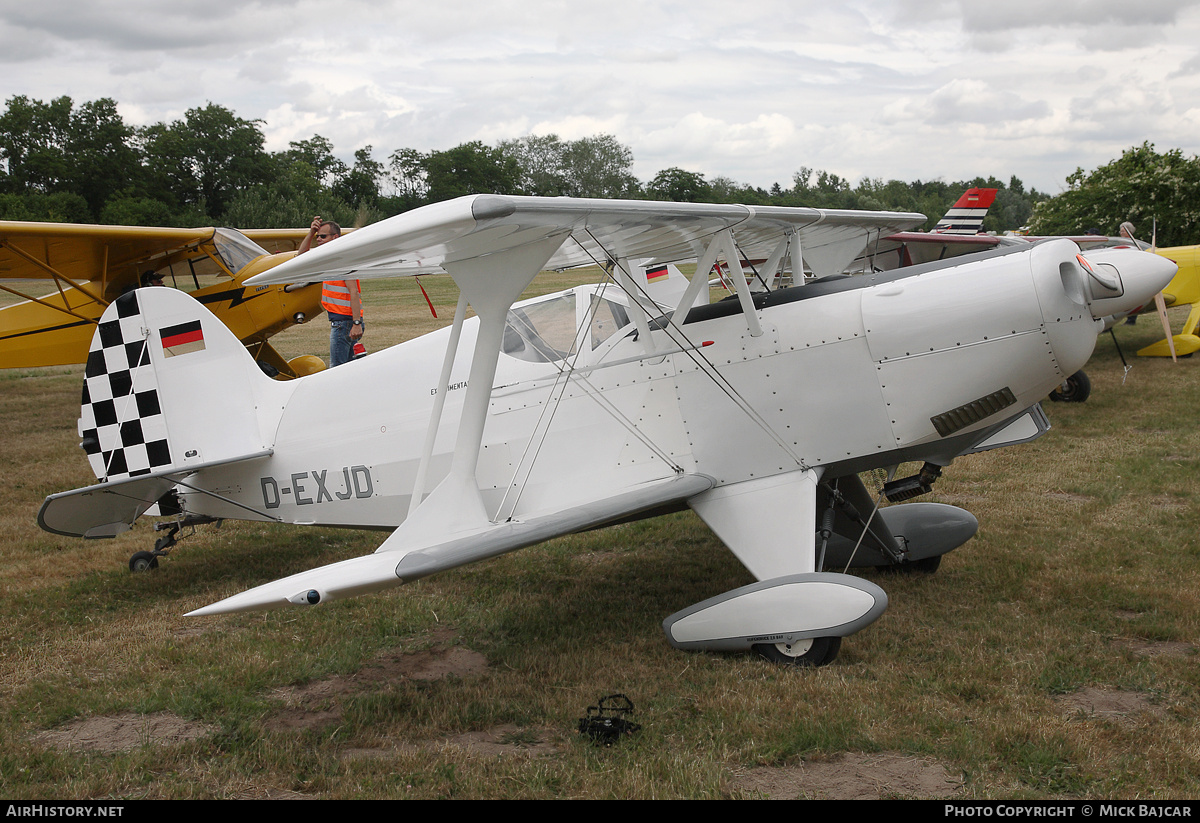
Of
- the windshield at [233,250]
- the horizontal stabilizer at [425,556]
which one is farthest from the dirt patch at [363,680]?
the windshield at [233,250]

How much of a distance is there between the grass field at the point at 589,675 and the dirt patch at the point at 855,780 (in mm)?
15

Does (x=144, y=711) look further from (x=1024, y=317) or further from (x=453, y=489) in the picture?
(x=1024, y=317)

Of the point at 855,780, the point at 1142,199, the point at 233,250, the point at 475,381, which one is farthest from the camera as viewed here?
the point at 1142,199

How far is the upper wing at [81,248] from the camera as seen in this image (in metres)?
9.19

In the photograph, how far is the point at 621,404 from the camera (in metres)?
4.68

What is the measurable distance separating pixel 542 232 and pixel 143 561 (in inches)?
156

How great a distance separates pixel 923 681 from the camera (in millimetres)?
3777

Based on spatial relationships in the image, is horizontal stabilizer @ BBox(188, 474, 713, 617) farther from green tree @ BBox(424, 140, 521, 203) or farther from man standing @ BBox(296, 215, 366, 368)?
green tree @ BBox(424, 140, 521, 203)

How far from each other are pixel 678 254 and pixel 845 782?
3.03 meters

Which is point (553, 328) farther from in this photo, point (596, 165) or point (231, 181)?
point (596, 165)

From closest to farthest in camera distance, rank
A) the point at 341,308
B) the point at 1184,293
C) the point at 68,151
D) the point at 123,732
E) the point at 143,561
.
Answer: the point at 123,732, the point at 143,561, the point at 341,308, the point at 1184,293, the point at 68,151

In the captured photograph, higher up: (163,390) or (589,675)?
(163,390)

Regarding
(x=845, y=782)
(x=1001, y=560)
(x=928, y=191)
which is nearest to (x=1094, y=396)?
(x=1001, y=560)

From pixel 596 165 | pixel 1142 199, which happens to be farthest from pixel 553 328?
pixel 596 165
